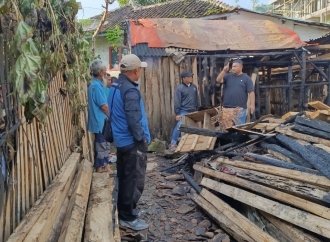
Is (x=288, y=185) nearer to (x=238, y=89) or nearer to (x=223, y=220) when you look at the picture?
(x=223, y=220)

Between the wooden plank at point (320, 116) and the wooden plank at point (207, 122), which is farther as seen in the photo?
the wooden plank at point (207, 122)

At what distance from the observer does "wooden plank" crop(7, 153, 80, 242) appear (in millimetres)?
2187

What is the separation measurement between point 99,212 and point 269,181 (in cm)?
209

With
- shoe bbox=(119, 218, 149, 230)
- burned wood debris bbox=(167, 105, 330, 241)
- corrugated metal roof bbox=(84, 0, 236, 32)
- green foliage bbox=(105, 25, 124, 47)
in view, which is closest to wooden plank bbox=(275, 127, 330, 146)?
burned wood debris bbox=(167, 105, 330, 241)

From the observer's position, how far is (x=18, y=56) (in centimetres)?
159

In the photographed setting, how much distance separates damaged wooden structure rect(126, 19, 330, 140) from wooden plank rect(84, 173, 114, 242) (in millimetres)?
4895

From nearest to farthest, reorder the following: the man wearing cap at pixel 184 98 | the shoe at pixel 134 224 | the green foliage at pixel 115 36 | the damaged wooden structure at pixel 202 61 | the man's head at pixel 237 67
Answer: the shoe at pixel 134 224 → the man's head at pixel 237 67 → the man wearing cap at pixel 184 98 → the damaged wooden structure at pixel 202 61 → the green foliage at pixel 115 36

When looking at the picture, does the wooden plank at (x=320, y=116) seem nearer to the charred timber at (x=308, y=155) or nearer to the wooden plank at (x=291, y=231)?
the charred timber at (x=308, y=155)

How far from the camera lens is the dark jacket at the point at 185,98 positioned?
807cm

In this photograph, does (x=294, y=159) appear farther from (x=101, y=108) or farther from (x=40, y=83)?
(x=40, y=83)

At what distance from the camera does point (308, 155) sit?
14.8 ft

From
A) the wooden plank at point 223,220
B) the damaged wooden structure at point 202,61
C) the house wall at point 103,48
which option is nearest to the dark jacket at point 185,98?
the damaged wooden structure at point 202,61

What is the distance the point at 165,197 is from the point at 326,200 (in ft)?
8.39

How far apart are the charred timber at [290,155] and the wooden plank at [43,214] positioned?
9.56 feet
